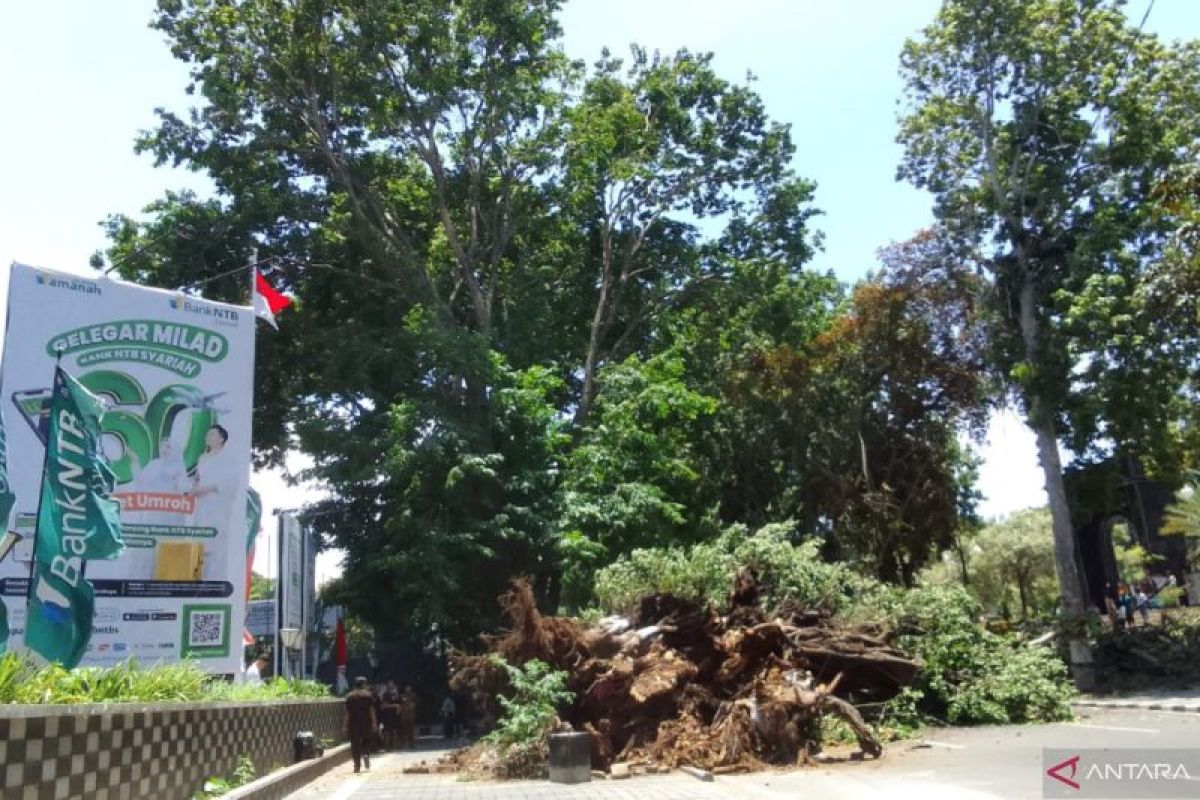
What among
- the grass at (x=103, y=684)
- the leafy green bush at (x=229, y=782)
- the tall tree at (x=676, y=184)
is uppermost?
the tall tree at (x=676, y=184)

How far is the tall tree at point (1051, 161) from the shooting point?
84.0ft

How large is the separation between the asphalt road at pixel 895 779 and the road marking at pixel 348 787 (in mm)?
16

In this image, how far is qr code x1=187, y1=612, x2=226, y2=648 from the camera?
56.0 feet

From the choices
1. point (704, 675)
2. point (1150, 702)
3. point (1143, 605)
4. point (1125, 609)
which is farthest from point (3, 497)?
point (1125, 609)

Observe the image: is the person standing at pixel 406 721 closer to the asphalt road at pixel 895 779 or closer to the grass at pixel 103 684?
the asphalt road at pixel 895 779

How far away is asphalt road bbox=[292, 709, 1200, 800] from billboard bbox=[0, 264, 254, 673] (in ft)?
13.1

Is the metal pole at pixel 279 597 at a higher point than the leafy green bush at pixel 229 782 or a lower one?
higher

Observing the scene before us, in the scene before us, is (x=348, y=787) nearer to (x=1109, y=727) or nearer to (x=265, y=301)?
(x=265, y=301)

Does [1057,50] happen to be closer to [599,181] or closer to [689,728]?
[599,181]

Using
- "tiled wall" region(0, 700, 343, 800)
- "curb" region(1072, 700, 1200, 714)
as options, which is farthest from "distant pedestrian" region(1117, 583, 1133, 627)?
"tiled wall" region(0, 700, 343, 800)

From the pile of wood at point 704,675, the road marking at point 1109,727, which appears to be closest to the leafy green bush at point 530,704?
the pile of wood at point 704,675

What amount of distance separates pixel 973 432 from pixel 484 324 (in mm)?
16125

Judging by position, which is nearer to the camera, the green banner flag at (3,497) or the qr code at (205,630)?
the green banner flag at (3,497)

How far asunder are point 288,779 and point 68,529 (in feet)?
15.3
